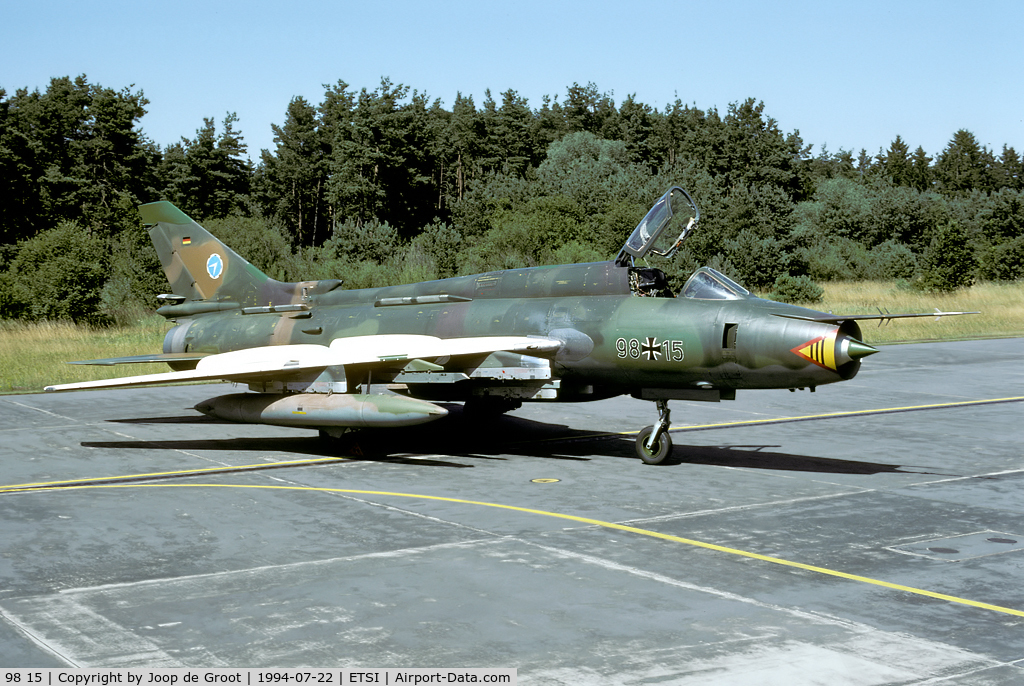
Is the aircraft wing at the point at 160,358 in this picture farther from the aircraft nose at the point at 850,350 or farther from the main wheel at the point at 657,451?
the aircraft nose at the point at 850,350

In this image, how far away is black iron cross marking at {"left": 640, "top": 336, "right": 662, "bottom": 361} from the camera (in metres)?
12.8

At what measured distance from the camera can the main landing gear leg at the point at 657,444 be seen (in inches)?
527

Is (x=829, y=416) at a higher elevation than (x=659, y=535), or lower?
higher

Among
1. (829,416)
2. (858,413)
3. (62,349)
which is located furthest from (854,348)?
(62,349)

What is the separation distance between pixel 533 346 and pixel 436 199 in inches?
3006

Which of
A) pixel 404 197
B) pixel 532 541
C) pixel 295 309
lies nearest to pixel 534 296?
pixel 295 309

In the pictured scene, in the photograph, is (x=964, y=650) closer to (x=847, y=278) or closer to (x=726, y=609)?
(x=726, y=609)

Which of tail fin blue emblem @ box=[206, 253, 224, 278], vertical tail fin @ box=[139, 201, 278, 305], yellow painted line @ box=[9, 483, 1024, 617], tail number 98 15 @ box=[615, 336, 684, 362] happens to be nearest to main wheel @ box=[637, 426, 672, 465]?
tail number 98 15 @ box=[615, 336, 684, 362]

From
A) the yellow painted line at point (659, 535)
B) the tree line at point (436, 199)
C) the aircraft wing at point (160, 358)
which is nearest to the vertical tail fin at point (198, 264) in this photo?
the aircraft wing at point (160, 358)

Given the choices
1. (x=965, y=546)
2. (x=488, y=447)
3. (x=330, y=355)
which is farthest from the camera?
(x=488, y=447)

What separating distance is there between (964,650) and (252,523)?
697 cm
